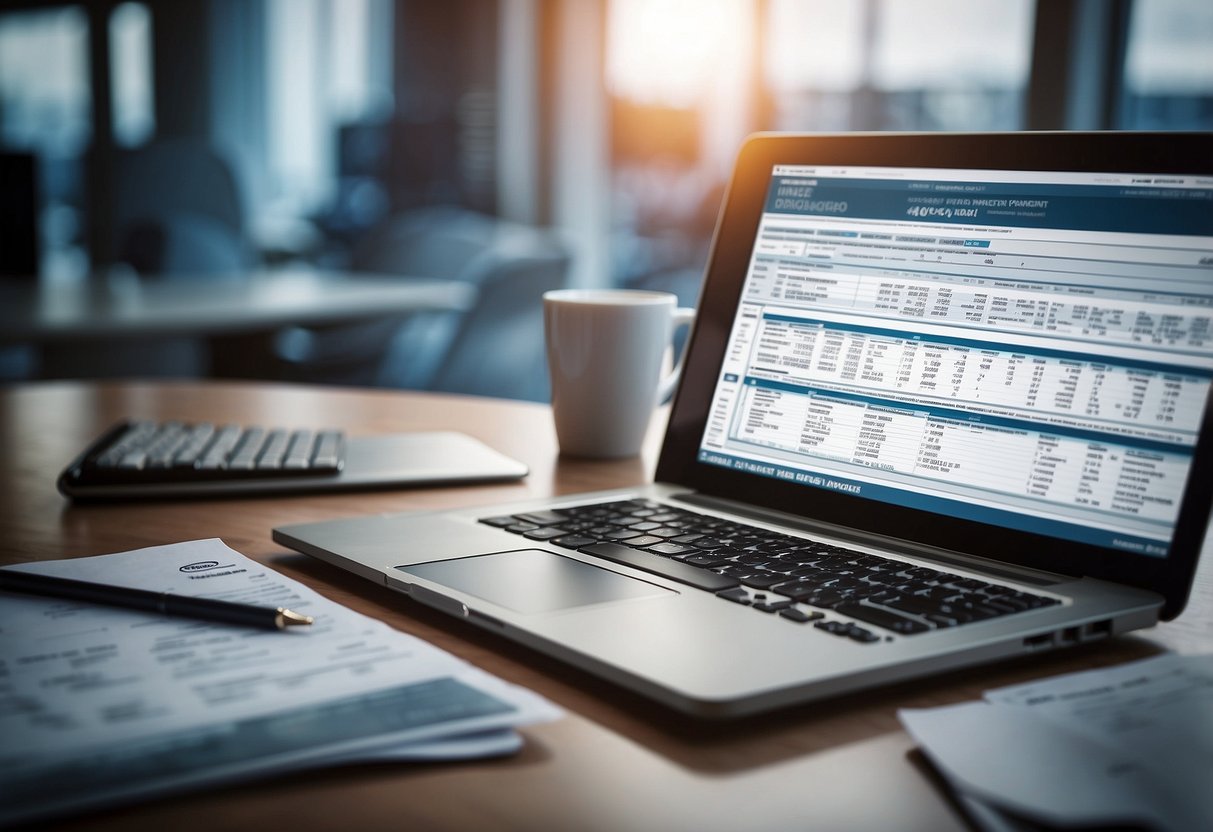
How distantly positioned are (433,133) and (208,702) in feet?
14.0

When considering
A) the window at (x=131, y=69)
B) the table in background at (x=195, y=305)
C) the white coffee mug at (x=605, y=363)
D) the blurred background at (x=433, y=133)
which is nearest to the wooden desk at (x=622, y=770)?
the white coffee mug at (x=605, y=363)

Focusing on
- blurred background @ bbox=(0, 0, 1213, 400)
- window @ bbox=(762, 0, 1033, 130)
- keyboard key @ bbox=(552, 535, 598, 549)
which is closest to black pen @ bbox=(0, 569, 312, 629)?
keyboard key @ bbox=(552, 535, 598, 549)

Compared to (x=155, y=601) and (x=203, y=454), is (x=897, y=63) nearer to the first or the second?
(x=203, y=454)

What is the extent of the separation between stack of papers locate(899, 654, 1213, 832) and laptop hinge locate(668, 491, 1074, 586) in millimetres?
122

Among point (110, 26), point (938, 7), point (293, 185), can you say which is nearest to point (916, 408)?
point (938, 7)

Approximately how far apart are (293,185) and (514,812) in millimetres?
5654

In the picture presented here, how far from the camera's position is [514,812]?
0.40 metres

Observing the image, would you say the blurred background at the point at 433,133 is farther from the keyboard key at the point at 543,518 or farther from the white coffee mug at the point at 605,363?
the keyboard key at the point at 543,518

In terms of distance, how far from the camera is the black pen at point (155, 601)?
541 millimetres

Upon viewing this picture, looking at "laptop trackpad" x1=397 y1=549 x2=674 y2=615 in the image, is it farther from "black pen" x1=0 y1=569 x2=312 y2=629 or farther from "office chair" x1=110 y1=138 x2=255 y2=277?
"office chair" x1=110 y1=138 x2=255 y2=277

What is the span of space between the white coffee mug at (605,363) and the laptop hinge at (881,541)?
23 centimetres

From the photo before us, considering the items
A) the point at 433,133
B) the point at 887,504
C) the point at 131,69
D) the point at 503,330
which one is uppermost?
the point at 131,69

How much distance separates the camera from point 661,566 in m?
0.64

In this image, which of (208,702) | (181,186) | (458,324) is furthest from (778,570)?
Answer: (181,186)
